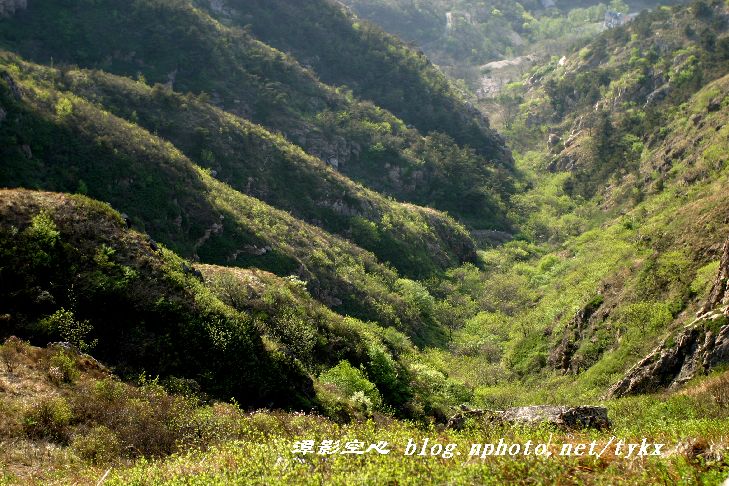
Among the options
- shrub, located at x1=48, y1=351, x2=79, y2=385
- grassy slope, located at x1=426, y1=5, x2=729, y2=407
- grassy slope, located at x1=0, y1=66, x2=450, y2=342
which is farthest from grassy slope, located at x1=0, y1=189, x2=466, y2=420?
grassy slope, located at x1=0, y1=66, x2=450, y2=342

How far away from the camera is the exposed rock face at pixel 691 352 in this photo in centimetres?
1689

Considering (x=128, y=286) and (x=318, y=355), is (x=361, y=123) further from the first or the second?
(x=128, y=286)

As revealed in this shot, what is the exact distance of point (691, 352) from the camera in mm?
18031

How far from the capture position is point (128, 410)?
12719 millimetres

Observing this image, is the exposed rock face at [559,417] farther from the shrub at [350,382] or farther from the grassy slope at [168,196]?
the grassy slope at [168,196]

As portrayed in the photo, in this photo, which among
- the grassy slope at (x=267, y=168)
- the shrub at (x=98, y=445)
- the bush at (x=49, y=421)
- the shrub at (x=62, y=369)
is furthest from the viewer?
the grassy slope at (x=267, y=168)

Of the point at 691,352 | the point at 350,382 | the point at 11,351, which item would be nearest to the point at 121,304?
the point at 11,351

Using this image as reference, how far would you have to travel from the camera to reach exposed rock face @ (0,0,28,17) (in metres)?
62.1

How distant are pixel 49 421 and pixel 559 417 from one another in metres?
12.2

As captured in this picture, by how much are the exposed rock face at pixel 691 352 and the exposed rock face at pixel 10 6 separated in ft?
240

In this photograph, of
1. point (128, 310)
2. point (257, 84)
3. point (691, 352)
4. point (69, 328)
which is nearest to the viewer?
point (69, 328)

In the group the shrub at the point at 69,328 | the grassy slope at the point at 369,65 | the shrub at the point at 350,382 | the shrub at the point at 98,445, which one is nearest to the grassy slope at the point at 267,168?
the shrub at the point at 350,382

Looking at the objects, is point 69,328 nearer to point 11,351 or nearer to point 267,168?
point 11,351

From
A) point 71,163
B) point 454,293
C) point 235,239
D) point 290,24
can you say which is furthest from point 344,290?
point 290,24
